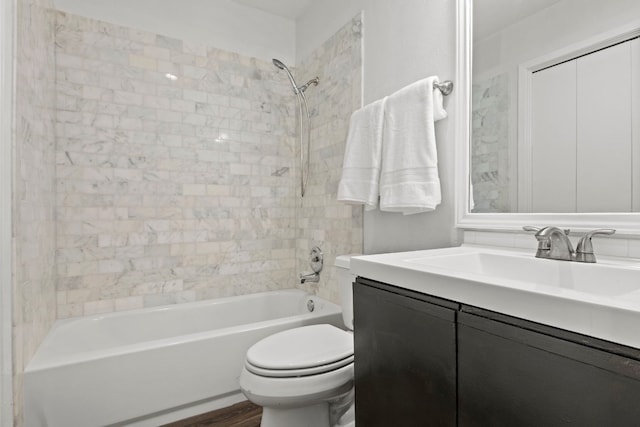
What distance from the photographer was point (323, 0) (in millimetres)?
2332

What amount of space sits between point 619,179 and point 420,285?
2.31ft

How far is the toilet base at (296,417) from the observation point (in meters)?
1.33

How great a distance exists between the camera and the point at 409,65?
163 centimetres

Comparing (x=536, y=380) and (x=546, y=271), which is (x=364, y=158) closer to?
(x=546, y=271)

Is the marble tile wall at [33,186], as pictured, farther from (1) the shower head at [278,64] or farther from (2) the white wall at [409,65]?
(2) the white wall at [409,65]

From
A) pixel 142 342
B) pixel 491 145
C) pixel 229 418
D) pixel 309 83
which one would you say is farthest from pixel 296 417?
pixel 309 83

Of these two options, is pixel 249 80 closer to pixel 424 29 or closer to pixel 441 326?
pixel 424 29

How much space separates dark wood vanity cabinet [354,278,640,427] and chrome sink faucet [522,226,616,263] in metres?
0.46

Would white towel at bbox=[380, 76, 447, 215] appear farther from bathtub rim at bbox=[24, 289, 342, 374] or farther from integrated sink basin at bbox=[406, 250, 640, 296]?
bathtub rim at bbox=[24, 289, 342, 374]

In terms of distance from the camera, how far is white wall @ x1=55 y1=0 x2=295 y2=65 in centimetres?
205

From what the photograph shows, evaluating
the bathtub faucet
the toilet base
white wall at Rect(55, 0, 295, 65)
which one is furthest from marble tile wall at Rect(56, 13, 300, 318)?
the toilet base

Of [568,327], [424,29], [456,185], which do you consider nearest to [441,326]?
[568,327]

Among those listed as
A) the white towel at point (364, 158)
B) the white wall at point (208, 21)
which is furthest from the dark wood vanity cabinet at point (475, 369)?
the white wall at point (208, 21)

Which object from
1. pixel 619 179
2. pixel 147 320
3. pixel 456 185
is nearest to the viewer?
pixel 619 179
